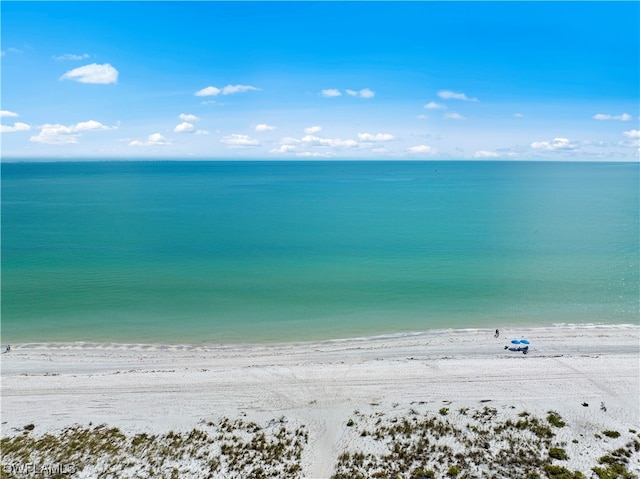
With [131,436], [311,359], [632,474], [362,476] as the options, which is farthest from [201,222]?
[632,474]

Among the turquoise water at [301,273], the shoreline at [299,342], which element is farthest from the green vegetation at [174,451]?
the turquoise water at [301,273]

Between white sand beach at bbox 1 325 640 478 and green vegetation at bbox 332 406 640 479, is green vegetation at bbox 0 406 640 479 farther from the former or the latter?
white sand beach at bbox 1 325 640 478

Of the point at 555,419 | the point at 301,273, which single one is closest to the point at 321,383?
the point at 555,419

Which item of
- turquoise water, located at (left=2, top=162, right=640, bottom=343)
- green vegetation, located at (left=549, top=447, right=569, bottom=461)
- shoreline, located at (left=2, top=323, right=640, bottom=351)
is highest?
turquoise water, located at (left=2, top=162, right=640, bottom=343)

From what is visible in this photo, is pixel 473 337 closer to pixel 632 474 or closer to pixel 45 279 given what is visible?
pixel 632 474

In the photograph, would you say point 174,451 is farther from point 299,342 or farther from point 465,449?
point 299,342

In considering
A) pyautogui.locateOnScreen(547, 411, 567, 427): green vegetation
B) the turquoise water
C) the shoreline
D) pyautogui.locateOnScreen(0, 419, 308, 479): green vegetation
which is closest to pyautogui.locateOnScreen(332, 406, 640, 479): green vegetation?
pyautogui.locateOnScreen(547, 411, 567, 427): green vegetation

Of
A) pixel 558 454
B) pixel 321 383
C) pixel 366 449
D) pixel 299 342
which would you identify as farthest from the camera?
pixel 299 342

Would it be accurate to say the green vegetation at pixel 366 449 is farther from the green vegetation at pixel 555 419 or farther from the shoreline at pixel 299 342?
the shoreline at pixel 299 342
